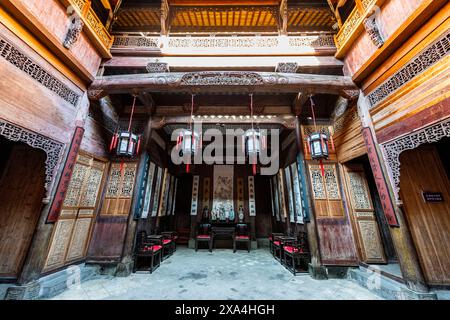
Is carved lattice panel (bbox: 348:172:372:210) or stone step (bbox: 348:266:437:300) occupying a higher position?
carved lattice panel (bbox: 348:172:372:210)

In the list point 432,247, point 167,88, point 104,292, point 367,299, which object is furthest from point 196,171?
point 432,247

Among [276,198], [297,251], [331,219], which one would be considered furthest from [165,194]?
[331,219]

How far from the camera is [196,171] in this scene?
8.64 m

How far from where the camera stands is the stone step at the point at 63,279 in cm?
295

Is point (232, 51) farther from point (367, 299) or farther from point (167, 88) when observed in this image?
point (367, 299)

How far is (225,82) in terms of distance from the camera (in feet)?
12.9

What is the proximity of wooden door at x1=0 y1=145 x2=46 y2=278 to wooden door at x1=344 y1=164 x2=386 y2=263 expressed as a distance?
6.99 metres

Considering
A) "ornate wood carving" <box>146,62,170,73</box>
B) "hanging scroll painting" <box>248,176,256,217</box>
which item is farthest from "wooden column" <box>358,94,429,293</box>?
"hanging scroll painting" <box>248,176,256,217</box>

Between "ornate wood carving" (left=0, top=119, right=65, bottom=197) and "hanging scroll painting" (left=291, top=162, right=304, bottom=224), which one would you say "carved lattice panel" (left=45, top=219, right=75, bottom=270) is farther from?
"hanging scroll painting" (left=291, top=162, right=304, bottom=224)

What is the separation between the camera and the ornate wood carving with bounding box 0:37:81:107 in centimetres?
247

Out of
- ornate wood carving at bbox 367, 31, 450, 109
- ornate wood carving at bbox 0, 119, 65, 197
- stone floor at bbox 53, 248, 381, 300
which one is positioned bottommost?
stone floor at bbox 53, 248, 381, 300

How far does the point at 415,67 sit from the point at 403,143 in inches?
46.4

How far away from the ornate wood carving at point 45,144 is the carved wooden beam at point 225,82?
1.49 meters

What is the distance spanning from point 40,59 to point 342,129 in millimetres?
6555
